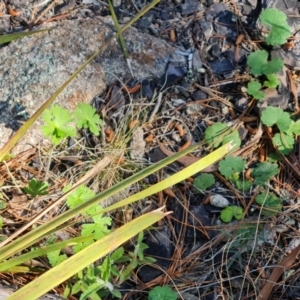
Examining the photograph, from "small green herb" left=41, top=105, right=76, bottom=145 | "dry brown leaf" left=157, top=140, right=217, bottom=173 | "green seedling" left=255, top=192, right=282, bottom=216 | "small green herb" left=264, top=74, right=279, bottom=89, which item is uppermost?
"small green herb" left=41, top=105, right=76, bottom=145

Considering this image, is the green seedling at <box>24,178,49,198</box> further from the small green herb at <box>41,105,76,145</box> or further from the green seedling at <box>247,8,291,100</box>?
the green seedling at <box>247,8,291,100</box>

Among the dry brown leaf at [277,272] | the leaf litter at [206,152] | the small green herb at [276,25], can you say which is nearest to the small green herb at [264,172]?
the leaf litter at [206,152]

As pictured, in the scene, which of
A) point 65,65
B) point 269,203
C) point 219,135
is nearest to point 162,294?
point 269,203

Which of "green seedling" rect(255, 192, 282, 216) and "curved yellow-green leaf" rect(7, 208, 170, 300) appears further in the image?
"green seedling" rect(255, 192, 282, 216)

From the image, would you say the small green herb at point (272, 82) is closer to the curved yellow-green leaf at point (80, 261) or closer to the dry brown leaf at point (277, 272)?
the dry brown leaf at point (277, 272)

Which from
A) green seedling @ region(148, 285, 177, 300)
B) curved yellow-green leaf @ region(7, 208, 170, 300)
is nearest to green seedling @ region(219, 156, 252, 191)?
green seedling @ region(148, 285, 177, 300)

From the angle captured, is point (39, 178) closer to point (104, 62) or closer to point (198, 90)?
point (104, 62)

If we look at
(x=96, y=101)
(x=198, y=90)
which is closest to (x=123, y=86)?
(x=96, y=101)

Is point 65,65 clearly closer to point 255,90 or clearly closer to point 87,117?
point 87,117
